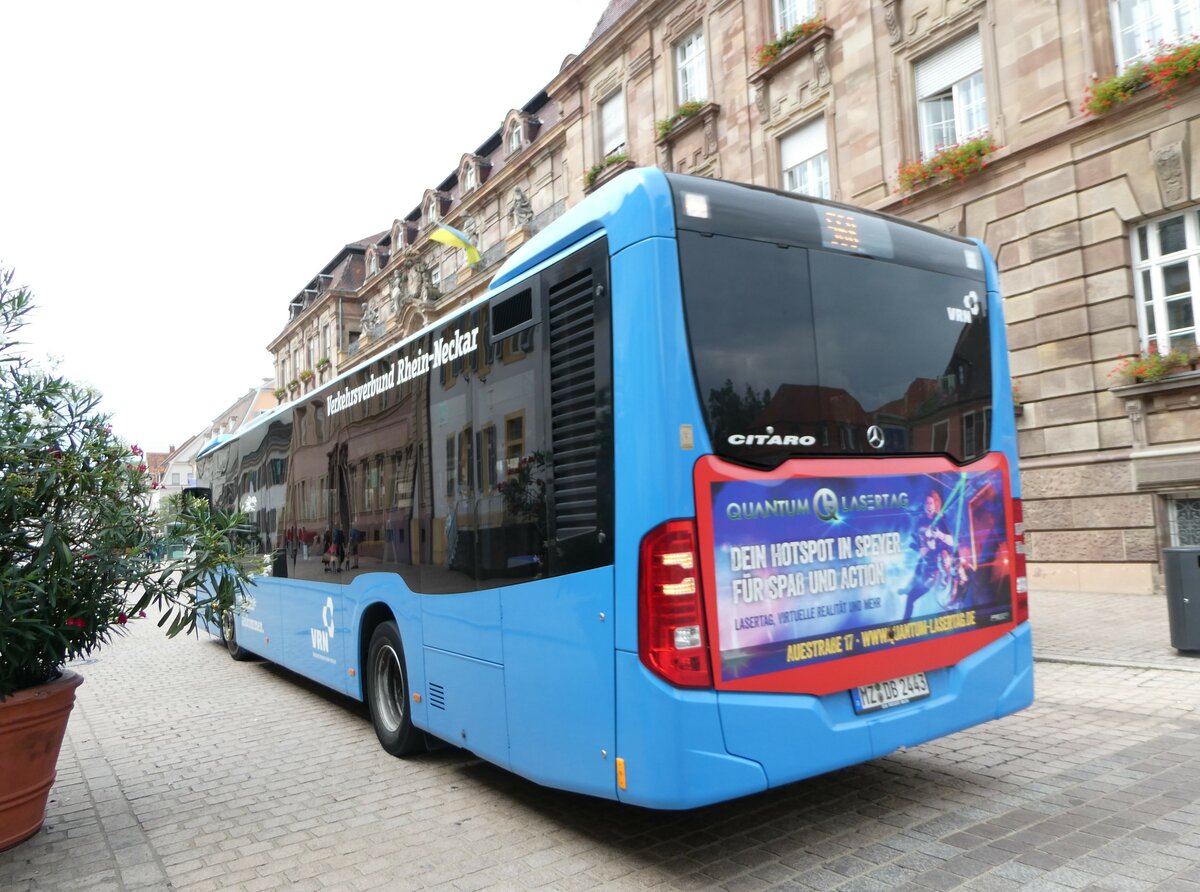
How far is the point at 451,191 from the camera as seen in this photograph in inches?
→ 1554

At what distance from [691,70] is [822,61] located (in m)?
5.26

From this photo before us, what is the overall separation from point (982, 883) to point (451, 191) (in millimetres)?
39331

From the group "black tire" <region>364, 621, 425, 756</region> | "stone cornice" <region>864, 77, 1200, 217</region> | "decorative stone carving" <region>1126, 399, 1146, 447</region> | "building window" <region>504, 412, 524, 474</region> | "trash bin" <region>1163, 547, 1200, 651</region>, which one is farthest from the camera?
"decorative stone carving" <region>1126, 399, 1146, 447</region>

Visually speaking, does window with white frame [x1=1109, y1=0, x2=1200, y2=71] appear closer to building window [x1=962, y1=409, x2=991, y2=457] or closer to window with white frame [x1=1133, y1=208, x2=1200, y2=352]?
window with white frame [x1=1133, y1=208, x2=1200, y2=352]

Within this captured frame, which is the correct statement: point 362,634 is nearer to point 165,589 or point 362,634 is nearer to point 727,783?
point 165,589

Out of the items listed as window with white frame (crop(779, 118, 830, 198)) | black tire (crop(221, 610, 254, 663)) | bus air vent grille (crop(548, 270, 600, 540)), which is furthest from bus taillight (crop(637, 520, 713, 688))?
window with white frame (crop(779, 118, 830, 198))

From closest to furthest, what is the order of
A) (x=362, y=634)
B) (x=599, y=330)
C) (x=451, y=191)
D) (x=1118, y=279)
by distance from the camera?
1. (x=599, y=330)
2. (x=362, y=634)
3. (x=1118, y=279)
4. (x=451, y=191)

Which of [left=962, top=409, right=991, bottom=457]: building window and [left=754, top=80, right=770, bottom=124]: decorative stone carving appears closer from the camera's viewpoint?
[left=962, top=409, right=991, bottom=457]: building window

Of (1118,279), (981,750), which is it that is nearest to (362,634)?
(981,750)

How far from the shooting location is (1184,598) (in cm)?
785

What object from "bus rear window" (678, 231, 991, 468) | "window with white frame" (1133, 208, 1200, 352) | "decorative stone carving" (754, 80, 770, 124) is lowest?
"bus rear window" (678, 231, 991, 468)

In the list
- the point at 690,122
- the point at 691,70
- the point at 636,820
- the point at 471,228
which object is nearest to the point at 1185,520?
the point at 636,820

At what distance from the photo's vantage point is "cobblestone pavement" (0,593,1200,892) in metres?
3.77

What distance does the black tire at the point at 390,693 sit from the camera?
591cm
